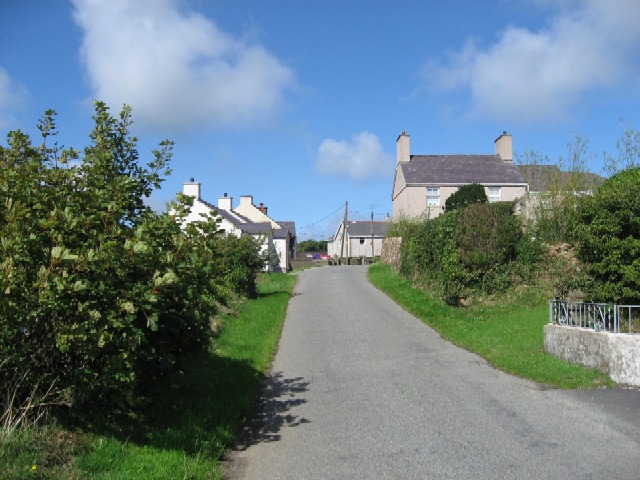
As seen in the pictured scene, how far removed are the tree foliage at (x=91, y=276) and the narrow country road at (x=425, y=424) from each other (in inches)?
65.1

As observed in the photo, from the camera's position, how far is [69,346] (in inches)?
185

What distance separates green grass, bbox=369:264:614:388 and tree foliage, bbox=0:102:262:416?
19.6 feet

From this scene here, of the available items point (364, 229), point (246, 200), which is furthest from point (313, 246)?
point (246, 200)

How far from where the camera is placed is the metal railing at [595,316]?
30.0ft

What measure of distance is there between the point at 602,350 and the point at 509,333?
3818 millimetres

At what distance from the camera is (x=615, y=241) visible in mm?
10508

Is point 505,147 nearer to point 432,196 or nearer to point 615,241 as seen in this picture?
point 432,196

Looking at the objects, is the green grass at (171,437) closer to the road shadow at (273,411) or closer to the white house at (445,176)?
the road shadow at (273,411)

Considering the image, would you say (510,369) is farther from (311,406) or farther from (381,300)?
(381,300)

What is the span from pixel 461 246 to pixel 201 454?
13.4 meters

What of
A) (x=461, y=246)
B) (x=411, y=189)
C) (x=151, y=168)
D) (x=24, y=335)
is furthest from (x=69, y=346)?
(x=411, y=189)

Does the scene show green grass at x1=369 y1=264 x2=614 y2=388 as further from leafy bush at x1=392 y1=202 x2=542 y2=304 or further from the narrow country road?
leafy bush at x1=392 y1=202 x2=542 y2=304

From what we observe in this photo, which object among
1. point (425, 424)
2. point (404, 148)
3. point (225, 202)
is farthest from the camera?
point (225, 202)

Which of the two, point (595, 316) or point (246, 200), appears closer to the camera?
point (595, 316)
